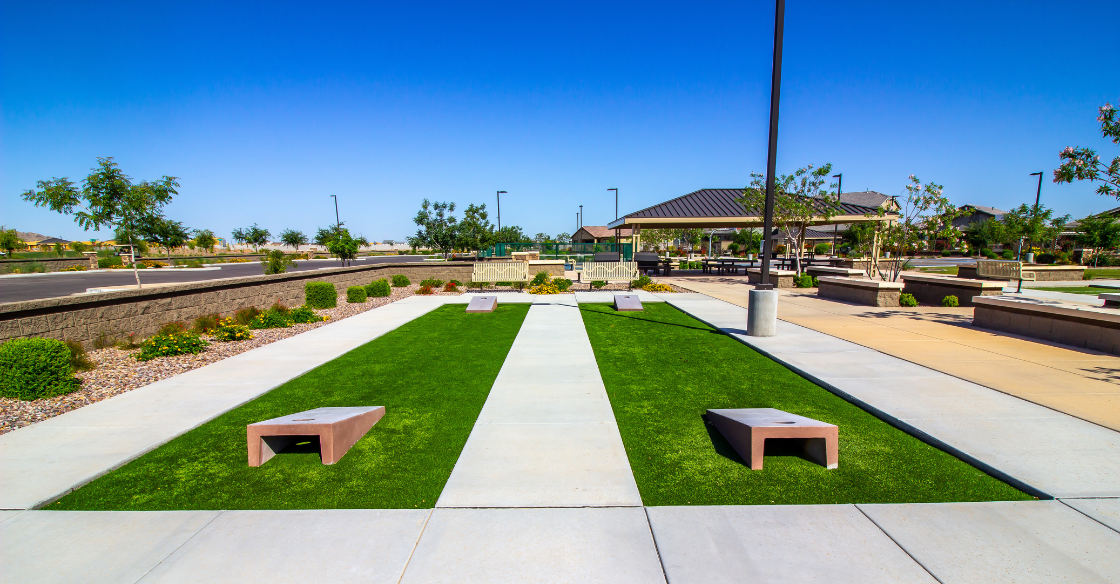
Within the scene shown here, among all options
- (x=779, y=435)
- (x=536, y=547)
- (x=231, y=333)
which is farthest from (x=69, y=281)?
(x=779, y=435)

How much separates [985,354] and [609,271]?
12574 mm

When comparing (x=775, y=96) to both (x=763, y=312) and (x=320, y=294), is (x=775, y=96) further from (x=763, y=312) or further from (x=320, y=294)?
(x=320, y=294)

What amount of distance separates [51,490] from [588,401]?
15.5 ft

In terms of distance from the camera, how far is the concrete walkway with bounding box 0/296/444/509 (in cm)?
377

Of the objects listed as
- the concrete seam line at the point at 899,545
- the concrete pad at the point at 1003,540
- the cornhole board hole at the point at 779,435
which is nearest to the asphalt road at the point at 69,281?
the cornhole board hole at the point at 779,435

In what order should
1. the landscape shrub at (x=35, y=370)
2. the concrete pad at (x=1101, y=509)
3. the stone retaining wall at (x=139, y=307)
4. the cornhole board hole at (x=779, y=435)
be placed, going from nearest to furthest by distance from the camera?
the concrete pad at (x=1101, y=509) → the cornhole board hole at (x=779, y=435) → the landscape shrub at (x=35, y=370) → the stone retaining wall at (x=139, y=307)

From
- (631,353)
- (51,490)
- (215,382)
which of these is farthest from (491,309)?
(51,490)

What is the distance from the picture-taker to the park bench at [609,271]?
18.7 m

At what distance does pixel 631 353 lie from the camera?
8.00 meters

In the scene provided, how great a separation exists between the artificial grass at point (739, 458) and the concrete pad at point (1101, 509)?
0.26m

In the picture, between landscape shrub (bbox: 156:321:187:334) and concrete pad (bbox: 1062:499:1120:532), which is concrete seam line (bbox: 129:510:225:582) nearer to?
concrete pad (bbox: 1062:499:1120:532)

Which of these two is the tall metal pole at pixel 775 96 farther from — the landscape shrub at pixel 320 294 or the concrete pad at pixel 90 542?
the landscape shrub at pixel 320 294

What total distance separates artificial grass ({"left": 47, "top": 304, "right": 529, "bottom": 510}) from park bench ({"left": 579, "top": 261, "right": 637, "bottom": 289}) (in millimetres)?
11739

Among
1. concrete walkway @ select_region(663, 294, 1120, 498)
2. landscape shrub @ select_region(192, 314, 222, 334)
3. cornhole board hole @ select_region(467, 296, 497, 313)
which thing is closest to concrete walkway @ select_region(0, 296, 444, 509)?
landscape shrub @ select_region(192, 314, 222, 334)
